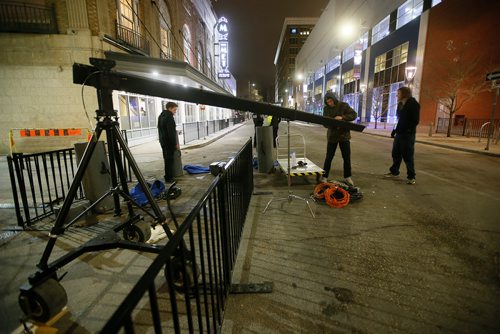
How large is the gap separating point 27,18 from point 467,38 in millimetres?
26910

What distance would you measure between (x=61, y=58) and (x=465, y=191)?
50.3 ft

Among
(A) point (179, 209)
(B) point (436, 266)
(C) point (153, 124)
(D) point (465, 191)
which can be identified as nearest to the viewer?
(B) point (436, 266)

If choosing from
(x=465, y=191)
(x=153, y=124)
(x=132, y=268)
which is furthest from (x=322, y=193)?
(x=153, y=124)

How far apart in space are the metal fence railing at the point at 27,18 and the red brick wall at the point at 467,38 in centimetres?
2441

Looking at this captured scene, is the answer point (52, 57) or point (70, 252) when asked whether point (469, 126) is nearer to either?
point (70, 252)

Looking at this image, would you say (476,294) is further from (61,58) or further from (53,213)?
(61,58)

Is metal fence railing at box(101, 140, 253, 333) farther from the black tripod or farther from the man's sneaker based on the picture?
the man's sneaker

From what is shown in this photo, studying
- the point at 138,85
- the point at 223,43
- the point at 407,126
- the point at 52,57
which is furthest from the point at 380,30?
the point at 138,85

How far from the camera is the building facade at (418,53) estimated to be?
18.5 metres

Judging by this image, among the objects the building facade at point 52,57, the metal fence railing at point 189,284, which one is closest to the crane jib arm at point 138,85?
the metal fence railing at point 189,284

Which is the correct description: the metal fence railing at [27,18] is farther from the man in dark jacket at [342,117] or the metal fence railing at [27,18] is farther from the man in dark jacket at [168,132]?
the man in dark jacket at [342,117]

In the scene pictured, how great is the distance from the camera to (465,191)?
19.8 feet

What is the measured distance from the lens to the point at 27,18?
1138cm

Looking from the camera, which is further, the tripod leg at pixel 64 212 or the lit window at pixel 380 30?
the lit window at pixel 380 30
